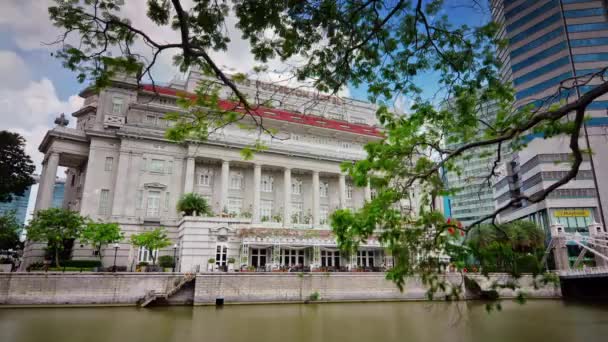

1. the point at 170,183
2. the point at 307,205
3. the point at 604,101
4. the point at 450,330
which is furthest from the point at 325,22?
the point at 604,101

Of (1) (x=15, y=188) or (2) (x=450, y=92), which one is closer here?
(2) (x=450, y=92)

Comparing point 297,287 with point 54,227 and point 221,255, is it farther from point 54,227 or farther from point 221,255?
point 54,227

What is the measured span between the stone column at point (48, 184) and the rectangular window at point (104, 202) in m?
3.77

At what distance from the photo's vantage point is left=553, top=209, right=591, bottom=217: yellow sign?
141 ft

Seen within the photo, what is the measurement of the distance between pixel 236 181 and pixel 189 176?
17.3 ft

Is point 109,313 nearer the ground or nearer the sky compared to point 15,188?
nearer the ground

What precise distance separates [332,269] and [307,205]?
11330 millimetres

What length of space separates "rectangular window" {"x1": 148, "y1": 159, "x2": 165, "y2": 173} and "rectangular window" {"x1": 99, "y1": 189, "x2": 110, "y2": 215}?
167 inches

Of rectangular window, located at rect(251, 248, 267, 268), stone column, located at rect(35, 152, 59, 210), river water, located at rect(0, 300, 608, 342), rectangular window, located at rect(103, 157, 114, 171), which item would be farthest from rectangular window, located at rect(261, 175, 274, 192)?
river water, located at rect(0, 300, 608, 342)

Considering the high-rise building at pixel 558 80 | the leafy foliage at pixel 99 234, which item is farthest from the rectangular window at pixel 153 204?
the high-rise building at pixel 558 80

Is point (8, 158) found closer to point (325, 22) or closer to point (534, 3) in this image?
point (325, 22)

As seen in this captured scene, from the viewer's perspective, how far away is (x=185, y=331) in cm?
1442

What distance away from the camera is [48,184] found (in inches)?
1305

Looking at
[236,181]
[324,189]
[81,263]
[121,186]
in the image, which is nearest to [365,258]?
[324,189]
